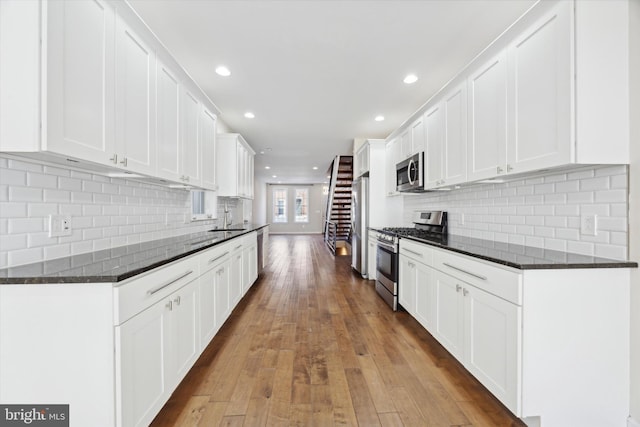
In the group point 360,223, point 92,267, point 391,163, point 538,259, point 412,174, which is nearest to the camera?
point 92,267

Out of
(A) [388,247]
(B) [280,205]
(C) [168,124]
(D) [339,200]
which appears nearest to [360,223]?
(A) [388,247]

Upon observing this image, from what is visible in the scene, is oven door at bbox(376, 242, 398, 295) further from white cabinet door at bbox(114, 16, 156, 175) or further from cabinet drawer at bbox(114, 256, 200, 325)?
white cabinet door at bbox(114, 16, 156, 175)

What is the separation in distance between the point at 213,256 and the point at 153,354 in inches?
39.1

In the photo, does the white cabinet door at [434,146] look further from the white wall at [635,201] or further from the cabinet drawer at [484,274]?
the white wall at [635,201]

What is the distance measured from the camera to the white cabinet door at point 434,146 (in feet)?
9.15

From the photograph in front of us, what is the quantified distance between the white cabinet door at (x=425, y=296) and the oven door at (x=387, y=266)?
51 centimetres

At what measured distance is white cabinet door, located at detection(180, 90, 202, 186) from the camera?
244 centimetres

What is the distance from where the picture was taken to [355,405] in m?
1.67

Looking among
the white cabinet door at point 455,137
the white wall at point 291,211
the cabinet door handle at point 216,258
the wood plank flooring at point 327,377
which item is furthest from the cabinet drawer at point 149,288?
the white wall at point 291,211

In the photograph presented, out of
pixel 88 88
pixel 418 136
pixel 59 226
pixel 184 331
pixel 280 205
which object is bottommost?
pixel 184 331

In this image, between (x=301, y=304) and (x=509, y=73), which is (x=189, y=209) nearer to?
(x=301, y=304)

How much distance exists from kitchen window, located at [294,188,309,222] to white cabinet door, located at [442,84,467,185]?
1115 cm

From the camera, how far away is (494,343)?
63.2 inches

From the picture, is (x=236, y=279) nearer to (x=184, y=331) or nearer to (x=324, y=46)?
(x=184, y=331)
